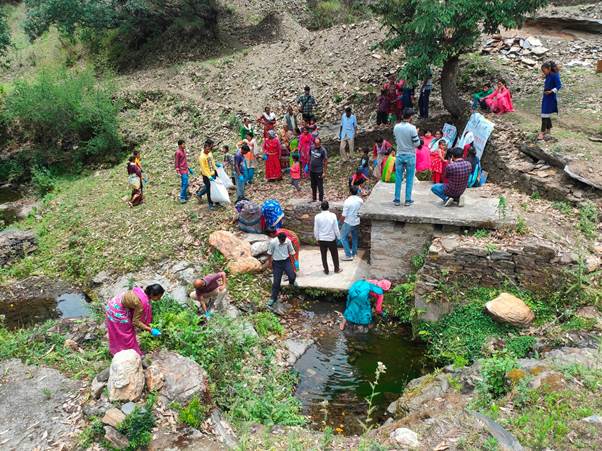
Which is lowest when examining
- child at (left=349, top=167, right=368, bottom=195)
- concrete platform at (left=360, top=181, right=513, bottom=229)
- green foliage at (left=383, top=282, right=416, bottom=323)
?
green foliage at (left=383, top=282, right=416, bottom=323)

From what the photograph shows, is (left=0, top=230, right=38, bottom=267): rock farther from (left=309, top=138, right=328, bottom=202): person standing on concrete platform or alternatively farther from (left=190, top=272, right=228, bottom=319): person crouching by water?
(left=309, top=138, right=328, bottom=202): person standing on concrete platform

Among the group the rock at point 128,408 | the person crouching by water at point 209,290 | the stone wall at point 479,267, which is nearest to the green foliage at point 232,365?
the person crouching by water at point 209,290

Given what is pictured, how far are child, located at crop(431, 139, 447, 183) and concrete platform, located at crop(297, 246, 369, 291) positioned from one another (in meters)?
2.26

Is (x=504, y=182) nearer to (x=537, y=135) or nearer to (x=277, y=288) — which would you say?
(x=537, y=135)

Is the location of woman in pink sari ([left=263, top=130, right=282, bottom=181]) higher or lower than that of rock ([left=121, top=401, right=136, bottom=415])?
higher

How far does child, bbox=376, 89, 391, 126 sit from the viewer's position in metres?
13.2

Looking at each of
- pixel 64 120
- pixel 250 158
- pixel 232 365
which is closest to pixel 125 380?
pixel 232 365

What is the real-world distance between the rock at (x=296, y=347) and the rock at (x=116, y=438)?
2970 millimetres

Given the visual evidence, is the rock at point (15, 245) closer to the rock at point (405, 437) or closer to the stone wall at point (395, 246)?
the stone wall at point (395, 246)

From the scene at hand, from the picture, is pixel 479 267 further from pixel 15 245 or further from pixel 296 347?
pixel 15 245

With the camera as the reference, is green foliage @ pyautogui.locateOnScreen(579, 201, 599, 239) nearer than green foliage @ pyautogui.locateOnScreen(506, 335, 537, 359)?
No

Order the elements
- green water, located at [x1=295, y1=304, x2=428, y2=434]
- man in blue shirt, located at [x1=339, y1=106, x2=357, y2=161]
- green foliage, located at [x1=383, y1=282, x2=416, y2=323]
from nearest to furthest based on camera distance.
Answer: green water, located at [x1=295, y1=304, x2=428, y2=434], green foliage, located at [x1=383, y1=282, x2=416, y2=323], man in blue shirt, located at [x1=339, y1=106, x2=357, y2=161]

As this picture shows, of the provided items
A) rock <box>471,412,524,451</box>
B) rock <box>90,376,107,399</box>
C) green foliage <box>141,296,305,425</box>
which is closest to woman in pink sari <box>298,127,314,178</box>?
green foliage <box>141,296,305,425</box>

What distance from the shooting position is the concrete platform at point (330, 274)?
29.9 ft
